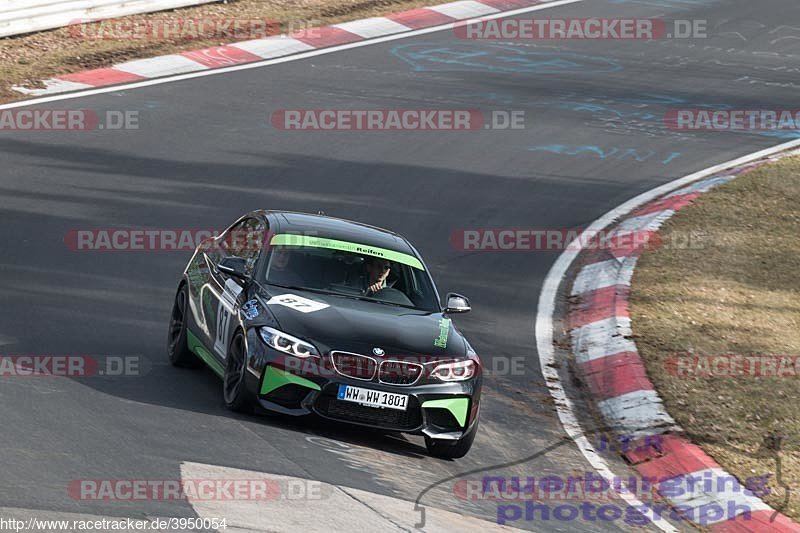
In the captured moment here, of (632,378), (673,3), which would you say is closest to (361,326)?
(632,378)

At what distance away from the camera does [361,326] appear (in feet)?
30.6

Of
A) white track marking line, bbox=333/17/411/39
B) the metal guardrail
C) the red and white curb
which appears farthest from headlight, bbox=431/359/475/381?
white track marking line, bbox=333/17/411/39

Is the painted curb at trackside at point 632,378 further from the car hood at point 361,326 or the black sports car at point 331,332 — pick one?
the car hood at point 361,326

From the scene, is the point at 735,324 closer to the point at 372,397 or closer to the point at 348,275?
the point at 348,275

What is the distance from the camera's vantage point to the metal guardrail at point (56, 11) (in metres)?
20.7

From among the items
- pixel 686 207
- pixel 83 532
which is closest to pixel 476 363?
pixel 83 532

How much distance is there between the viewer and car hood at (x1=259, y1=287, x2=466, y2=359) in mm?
9109

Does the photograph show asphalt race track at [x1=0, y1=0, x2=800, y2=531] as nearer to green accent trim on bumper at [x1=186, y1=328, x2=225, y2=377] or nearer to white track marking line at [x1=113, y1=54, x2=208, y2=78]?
green accent trim on bumper at [x1=186, y1=328, x2=225, y2=377]

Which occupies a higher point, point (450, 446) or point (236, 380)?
point (236, 380)

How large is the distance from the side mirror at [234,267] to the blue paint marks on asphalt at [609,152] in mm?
9502

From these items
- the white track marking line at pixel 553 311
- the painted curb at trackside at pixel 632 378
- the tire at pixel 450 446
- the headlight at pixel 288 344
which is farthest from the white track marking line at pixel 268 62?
the tire at pixel 450 446

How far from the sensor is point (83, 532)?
667cm

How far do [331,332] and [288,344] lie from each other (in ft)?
1.04

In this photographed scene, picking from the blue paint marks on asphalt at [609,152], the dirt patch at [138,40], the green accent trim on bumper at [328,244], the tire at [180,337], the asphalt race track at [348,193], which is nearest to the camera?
the asphalt race track at [348,193]
